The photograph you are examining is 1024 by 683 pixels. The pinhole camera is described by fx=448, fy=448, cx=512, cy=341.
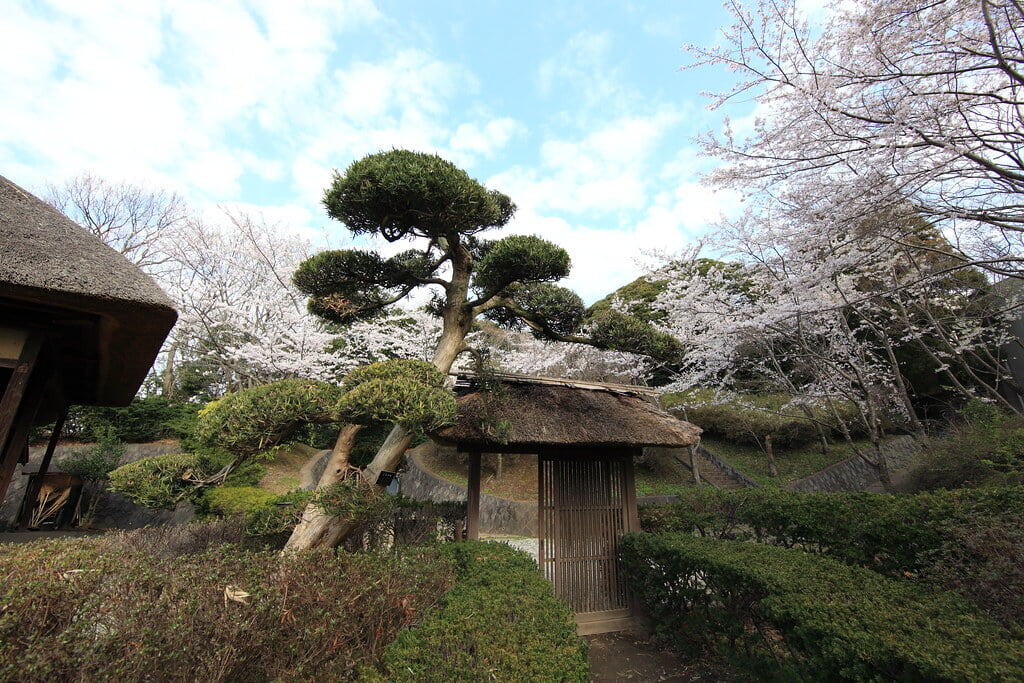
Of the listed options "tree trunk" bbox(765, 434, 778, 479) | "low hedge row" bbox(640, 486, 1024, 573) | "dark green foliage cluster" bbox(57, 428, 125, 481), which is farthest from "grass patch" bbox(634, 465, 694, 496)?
"dark green foliage cluster" bbox(57, 428, 125, 481)

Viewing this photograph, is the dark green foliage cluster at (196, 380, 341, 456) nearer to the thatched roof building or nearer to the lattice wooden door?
the thatched roof building

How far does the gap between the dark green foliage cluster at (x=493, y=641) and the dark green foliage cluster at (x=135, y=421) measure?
41.9ft

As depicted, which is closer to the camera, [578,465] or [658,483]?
→ [578,465]

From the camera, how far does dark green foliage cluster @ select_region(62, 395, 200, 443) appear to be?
12000 millimetres

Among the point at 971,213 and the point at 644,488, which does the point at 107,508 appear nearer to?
the point at 644,488

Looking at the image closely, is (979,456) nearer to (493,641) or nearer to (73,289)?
(493,641)

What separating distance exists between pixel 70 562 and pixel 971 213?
8062 mm

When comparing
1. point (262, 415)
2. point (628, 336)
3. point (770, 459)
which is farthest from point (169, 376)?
point (770, 459)

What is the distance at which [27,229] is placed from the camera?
9.87ft

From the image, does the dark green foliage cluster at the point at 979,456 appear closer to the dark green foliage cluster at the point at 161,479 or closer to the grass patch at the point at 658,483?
the grass patch at the point at 658,483

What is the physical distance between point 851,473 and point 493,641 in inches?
580

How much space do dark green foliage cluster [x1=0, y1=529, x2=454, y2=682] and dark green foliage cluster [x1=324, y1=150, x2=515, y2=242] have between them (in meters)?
3.06

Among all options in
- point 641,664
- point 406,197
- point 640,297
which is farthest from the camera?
point 640,297

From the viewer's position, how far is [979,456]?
22.4ft
